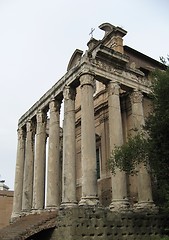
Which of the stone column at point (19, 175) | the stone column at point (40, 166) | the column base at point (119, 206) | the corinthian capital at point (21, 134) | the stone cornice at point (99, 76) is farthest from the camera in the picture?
the corinthian capital at point (21, 134)

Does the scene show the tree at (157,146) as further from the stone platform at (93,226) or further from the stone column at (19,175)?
the stone column at (19,175)

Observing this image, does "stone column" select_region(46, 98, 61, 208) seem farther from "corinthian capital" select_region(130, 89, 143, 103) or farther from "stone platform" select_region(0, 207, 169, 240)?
"corinthian capital" select_region(130, 89, 143, 103)

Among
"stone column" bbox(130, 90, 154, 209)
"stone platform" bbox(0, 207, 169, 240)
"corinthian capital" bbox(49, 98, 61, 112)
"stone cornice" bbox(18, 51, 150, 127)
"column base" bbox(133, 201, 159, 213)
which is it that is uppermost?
"stone cornice" bbox(18, 51, 150, 127)

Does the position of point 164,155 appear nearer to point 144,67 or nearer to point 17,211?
point 144,67

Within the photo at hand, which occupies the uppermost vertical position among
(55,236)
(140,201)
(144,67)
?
(144,67)

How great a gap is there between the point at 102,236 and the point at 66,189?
288 centimetres

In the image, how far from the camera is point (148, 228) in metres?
14.4

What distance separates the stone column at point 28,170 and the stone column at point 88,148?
6.94m

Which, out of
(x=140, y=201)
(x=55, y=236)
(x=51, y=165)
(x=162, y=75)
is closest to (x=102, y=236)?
(x=55, y=236)

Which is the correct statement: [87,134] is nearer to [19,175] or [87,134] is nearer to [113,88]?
[113,88]

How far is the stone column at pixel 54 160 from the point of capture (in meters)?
16.5

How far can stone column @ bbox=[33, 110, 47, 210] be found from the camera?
17938 millimetres

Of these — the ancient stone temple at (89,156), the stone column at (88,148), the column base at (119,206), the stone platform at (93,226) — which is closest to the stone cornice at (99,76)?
the ancient stone temple at (89,156)

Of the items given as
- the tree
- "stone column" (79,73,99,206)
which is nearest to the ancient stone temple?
"stone column" (79,73,99,206)
